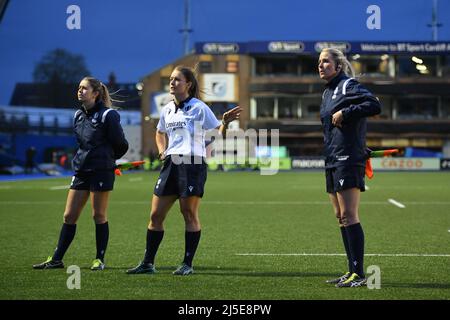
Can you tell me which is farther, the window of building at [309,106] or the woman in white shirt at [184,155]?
the window of building at [309,106]

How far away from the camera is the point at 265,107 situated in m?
73.1

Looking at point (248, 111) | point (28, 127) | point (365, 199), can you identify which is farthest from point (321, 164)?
point (365, 199)

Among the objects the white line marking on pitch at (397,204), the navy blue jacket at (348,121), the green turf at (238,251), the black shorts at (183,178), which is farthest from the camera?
the white line marking on pitch at (397,204)

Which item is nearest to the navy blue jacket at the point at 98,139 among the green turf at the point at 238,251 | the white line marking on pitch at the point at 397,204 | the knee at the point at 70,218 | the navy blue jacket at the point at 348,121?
the knee at the point at 70,218

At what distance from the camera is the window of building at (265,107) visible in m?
72.8

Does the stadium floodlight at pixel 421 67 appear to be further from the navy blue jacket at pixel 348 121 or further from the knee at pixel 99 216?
the navy blue jacket at pixel 348 121

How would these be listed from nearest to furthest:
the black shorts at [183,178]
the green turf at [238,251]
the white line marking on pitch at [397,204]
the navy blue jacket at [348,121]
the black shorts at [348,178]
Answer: the green turf at [238,251] → the navy blue jacket at [348,121] → the black shorts at [348,178] → the black shorts at [183,178] → the white line marking on pitch at [397,204]

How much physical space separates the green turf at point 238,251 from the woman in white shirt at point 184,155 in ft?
1.23

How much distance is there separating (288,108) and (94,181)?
6406 cm

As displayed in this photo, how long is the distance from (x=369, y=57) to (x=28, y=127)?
Answer: 30631mm

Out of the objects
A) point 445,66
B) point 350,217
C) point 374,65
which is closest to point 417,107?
point 445,66

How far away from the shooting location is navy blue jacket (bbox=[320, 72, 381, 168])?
25.0ft

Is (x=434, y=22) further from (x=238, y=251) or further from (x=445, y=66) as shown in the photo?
(x=238, y=251)
